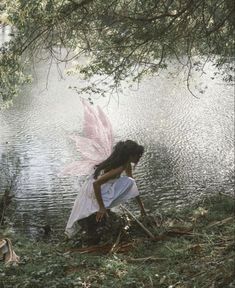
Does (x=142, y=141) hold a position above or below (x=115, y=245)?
below

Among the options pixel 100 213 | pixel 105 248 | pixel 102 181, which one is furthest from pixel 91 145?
pixel 105 248

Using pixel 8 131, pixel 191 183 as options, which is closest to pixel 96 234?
pixel 191 183

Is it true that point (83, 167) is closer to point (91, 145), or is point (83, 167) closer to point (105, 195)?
point (91, 145)

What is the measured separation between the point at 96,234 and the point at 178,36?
2850 millimetres

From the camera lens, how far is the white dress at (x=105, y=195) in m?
5.50

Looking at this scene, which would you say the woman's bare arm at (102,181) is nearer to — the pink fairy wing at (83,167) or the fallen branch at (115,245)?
the fallen branch at (115,245)

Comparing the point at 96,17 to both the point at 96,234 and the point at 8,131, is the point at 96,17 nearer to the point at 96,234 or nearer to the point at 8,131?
the point at 96,234

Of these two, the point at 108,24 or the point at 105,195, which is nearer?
the point at 105,195

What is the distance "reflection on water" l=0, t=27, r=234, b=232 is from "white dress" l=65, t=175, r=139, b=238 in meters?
2.42

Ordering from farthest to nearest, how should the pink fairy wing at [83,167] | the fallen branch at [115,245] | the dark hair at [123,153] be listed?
the pink fairy wing at [83,167] → the dark hair at [123,153] → the fallen branch at [115,245]

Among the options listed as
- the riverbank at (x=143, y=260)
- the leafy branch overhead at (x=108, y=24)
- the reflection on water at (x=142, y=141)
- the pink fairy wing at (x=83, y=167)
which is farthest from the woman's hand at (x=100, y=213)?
the reflection on water at (x=142, y=141)

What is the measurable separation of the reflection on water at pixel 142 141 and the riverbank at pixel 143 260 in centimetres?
254

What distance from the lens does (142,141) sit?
13.4 meters

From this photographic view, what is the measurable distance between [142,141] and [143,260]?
8.79m
